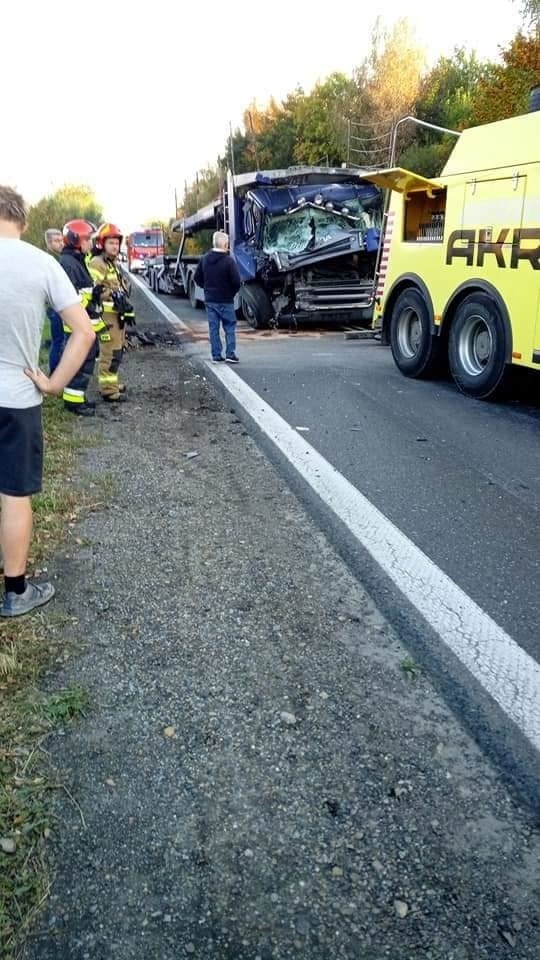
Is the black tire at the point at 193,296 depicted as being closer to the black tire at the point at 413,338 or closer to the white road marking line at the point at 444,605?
the black tire at the point at 413,338

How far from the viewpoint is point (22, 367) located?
315 centimetres

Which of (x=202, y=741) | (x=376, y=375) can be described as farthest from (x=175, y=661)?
(x=376, y=375)

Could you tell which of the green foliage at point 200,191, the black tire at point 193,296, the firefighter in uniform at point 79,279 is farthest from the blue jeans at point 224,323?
the green foliage at point 200,191

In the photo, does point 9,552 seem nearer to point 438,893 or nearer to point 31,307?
point 31,307

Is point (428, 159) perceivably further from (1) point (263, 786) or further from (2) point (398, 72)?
(1) point (263, 786)

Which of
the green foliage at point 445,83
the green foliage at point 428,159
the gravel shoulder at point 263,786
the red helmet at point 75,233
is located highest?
the green foliage at point 445,83

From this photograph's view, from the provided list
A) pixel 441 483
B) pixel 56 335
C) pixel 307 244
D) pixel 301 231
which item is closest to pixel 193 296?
pixel 301 231

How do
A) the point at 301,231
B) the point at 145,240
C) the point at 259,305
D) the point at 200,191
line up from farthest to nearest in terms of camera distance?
the point at 145,240 → the point at 200,191 → the point at 259,305 → the point at 301,231

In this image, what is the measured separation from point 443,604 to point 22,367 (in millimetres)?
2184

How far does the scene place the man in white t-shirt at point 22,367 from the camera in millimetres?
3014

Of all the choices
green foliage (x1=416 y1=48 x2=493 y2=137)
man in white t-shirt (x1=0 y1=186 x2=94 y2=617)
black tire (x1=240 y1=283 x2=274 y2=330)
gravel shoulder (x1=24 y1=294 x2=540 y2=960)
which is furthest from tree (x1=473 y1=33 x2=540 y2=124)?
gravel shoulder (x1=24 y1=294 x2=540 y2=960)

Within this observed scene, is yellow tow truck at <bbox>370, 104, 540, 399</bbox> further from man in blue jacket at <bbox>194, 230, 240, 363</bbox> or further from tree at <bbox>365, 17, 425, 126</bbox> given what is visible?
tree at <bbox>365, 17, 425, 126</bbox>

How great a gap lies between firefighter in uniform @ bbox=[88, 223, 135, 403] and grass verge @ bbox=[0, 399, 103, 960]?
12.2 ft

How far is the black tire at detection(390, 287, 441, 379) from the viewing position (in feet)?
28.8
